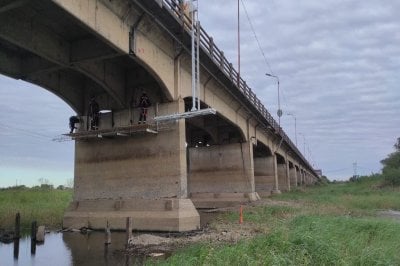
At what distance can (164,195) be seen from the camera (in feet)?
75.5

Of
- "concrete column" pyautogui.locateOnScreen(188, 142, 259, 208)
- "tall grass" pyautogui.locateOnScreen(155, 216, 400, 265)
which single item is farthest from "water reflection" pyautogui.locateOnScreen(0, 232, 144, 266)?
"concrete column" pyautogui.locateOnScreen(188, 142, 259, 208)

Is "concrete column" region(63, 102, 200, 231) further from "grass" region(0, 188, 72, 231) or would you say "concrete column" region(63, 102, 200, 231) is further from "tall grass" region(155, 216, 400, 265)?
"tall grass" region(155, 216, 400, 265)

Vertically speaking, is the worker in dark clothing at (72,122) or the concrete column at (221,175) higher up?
the worker in dark clothing at (72,122)

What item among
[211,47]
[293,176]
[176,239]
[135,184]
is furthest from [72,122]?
[293,176]

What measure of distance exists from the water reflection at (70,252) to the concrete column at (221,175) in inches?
810

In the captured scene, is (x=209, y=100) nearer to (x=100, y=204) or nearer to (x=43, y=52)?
(x=100, y=204)

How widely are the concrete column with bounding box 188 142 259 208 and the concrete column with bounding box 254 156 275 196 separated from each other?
16.1 m

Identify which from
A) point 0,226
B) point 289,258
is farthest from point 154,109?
point 289,258

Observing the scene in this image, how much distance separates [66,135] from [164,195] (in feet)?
24.0

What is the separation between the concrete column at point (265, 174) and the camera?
58438 mm

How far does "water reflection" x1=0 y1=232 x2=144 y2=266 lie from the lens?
1552 cm

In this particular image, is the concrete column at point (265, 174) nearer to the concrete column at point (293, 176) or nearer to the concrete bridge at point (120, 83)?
the concrete bridge at point (120, 83)

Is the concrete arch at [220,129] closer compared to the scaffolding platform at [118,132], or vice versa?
the scaffolding platform at [118,132]

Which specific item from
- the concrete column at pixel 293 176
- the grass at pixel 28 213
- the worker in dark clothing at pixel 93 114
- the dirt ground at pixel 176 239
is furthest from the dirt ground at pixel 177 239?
the concrete column at pixel 293 176
